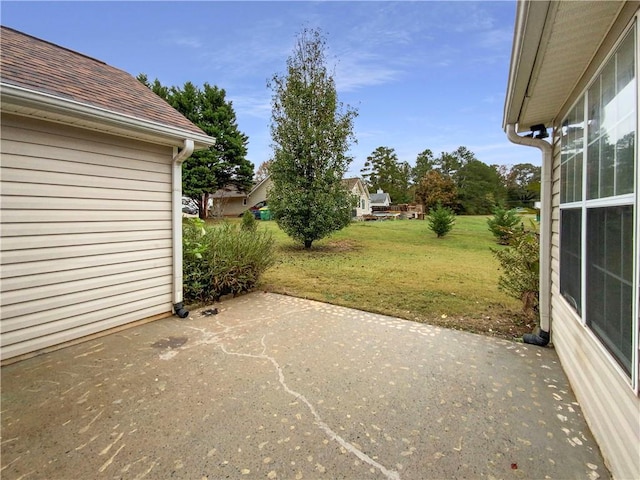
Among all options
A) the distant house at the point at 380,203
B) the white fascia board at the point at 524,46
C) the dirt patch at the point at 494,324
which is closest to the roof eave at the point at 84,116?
the white fascia board at the point at 524,46

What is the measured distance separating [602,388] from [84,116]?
4687 mm

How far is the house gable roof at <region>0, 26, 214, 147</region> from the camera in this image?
2811mm

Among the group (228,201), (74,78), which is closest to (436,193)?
(228,201)

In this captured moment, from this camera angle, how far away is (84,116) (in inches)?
119

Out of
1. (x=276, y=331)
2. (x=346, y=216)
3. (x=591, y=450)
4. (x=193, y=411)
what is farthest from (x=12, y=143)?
(x=346, y=216)

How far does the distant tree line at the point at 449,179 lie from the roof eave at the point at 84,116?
31011 millimetres

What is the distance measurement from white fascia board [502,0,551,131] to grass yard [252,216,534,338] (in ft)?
9.09

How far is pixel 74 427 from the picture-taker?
80.9 inches

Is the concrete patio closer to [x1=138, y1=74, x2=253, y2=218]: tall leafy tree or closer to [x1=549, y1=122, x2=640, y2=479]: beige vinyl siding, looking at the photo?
[x1=549, y1=122, x2=640, y2=479]: beige vinyl siding

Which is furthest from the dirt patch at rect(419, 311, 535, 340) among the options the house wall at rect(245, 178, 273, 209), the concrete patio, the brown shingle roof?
the house wall at rect(245, 178, 273, 209)

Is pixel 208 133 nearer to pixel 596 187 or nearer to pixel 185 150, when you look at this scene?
pixel 185 150

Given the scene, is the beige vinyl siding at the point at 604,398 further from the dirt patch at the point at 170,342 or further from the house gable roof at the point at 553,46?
the dirt patch at the point at 170,342

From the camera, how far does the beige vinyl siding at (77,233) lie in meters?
2.89

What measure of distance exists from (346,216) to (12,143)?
29.5 ft
